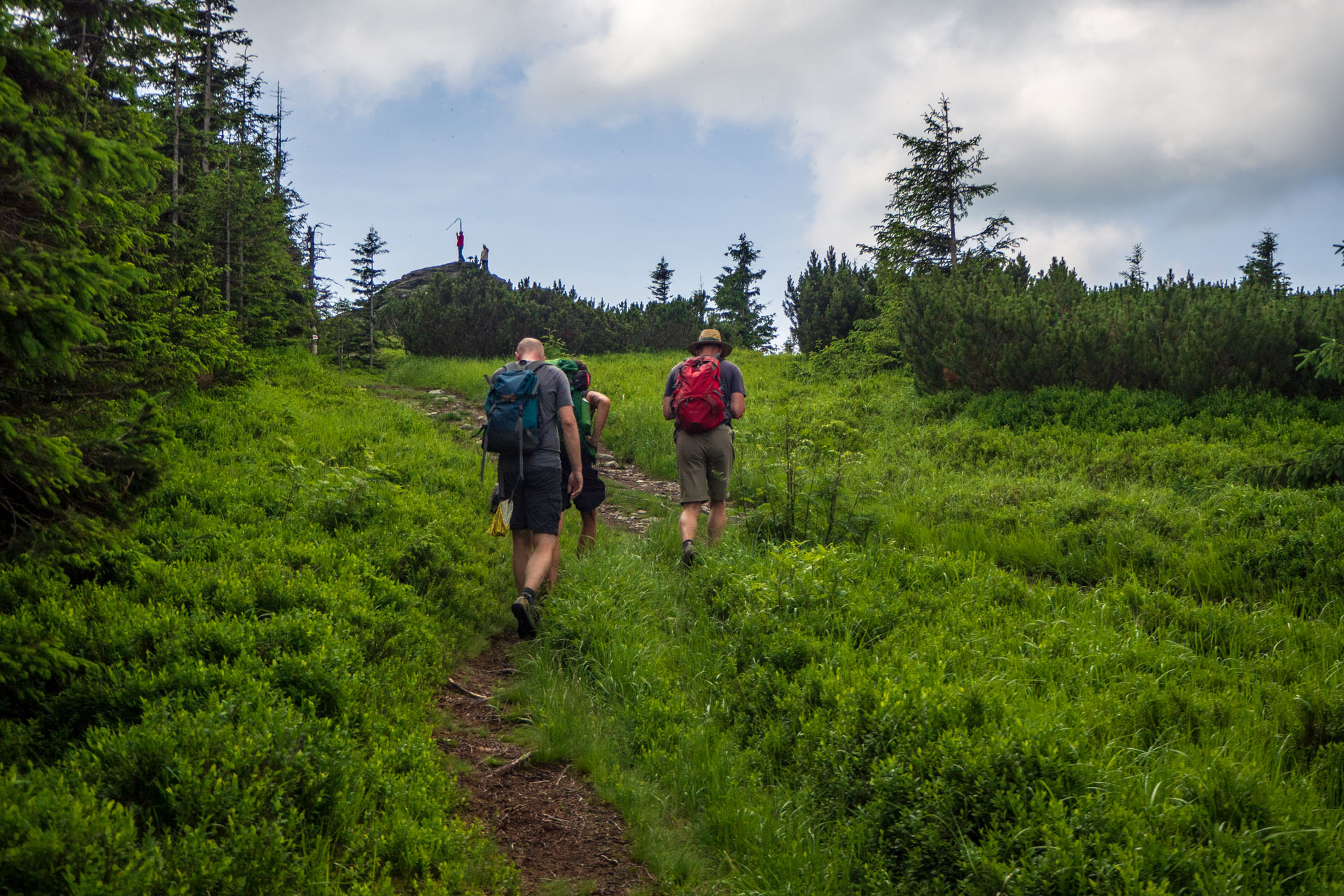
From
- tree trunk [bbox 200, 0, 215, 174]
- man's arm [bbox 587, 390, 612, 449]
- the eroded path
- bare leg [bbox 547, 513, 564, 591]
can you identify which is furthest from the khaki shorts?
tree trunk [bbox 200, 0, 215, 174]

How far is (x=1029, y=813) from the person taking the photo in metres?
3.06

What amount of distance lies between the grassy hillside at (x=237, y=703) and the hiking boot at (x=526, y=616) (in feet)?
1.59

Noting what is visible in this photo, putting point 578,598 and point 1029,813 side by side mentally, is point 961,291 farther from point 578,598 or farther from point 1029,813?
point 1029,813

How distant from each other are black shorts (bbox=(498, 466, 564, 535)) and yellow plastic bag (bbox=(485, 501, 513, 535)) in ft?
0.12

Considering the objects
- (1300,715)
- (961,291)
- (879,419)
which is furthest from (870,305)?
(1300,715)

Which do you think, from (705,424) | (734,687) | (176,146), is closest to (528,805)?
(734,687)

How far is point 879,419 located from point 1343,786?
1080 centimetres

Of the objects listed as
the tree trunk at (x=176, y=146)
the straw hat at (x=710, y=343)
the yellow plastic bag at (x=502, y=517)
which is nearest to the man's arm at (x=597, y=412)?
the straw hat at (x=710, y=343)

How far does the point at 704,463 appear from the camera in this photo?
764 cm

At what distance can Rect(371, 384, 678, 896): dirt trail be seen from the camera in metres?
3.38

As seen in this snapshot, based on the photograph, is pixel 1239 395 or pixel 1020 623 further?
pixel 1239 395

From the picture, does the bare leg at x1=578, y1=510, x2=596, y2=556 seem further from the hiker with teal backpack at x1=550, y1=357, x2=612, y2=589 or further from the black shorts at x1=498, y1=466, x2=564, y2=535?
the black shorts at x1=498, y1=466, x2=564, y2=535

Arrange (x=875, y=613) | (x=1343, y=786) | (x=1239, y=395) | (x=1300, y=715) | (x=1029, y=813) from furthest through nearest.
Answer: (x=1239, y=395)
(x=875, y=613)
(x=1300, y=715)
(x=1343, y=786)
(x=1029, y=813)

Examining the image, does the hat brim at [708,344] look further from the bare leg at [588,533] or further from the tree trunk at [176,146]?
the tree trunk at [176,146]
